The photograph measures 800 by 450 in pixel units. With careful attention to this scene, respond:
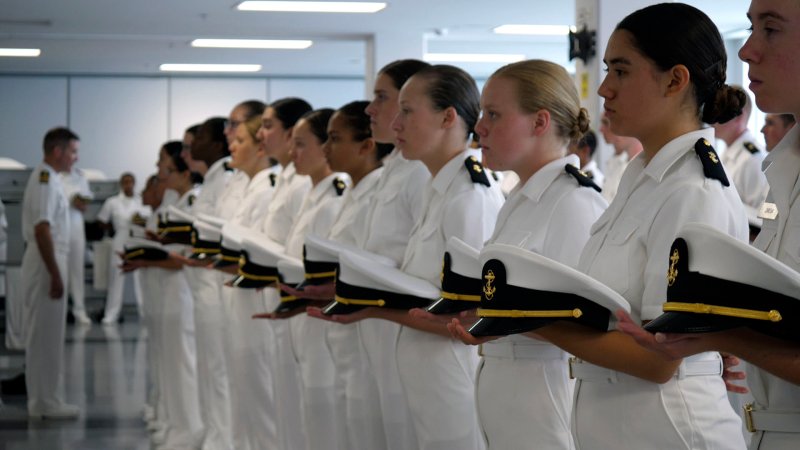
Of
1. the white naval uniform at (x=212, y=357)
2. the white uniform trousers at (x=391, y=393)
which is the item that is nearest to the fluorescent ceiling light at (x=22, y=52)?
the white naval uniform at (x=212, y=357)

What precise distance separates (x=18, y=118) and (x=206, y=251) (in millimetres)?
12791

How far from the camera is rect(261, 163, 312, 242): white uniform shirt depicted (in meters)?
5.55

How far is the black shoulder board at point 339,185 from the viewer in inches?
198

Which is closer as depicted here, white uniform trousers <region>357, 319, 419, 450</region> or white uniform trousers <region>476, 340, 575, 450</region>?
white uniform trousers <region>476, 340, 575, 450</region>

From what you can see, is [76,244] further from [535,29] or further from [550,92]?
[550,92]

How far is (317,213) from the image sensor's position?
16.5 ft

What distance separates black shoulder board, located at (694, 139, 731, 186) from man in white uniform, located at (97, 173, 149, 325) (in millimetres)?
12109

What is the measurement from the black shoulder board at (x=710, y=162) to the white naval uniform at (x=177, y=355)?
5.10 metres

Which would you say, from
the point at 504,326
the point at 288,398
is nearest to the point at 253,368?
the point at 288,398

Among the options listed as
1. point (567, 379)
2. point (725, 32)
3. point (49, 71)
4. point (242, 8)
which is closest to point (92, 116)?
point (49, 71)

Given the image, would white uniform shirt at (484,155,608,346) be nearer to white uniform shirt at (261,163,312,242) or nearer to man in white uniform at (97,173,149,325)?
white uniform shirt at (261,163,312,242)

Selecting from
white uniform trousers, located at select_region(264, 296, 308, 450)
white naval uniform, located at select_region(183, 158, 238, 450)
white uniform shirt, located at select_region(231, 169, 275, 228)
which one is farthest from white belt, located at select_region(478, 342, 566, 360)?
white naval uniform, located at select_region(183, 158, 238, 450)

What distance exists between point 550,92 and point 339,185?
6.95ft

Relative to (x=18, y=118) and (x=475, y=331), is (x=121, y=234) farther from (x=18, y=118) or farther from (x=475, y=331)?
(x=475, y=331)
